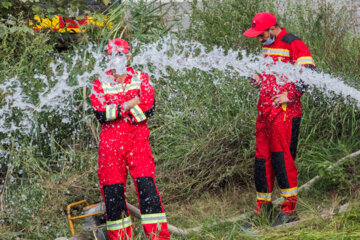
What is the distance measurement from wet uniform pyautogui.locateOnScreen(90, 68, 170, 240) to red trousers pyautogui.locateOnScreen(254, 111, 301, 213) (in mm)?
1010

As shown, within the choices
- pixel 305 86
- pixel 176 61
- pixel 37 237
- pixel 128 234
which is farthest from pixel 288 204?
pixel 176 61

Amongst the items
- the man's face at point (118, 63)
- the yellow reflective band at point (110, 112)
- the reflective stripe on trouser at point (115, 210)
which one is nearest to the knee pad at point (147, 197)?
the reflective stripe on trouser at point (115, 210)

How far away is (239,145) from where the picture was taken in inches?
197

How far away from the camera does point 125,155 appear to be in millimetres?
3627

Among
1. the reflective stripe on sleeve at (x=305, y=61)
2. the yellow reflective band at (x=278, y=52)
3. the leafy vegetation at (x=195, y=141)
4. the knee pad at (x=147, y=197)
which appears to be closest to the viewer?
the knee pad at (x=147, y=197)

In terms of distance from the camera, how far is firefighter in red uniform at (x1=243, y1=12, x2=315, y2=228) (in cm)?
390

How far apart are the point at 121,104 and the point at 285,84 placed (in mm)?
1369

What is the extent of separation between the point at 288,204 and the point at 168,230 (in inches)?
42.3

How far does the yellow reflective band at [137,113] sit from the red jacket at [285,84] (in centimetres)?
106

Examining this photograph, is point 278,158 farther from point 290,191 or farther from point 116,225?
point 116,225

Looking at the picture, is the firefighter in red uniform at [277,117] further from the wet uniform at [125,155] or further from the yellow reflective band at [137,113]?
the yellow reflective band at [137,113]

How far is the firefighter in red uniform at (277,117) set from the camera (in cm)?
390

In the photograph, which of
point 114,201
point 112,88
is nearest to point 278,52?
point 112,88

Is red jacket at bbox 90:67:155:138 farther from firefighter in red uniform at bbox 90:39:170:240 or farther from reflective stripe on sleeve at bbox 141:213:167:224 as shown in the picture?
reflective stripe on sleeve at bbox 141:213:167:224
